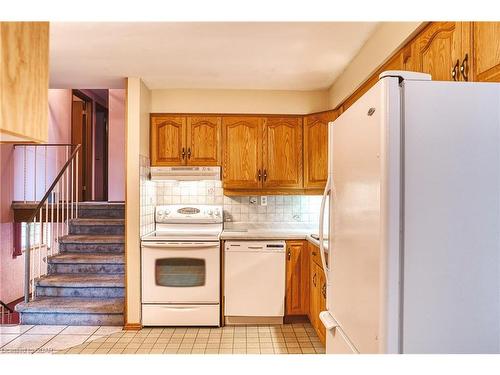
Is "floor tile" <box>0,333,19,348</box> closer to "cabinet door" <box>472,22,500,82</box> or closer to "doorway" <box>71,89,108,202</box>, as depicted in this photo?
"doorway" <box>71,89,108,202</box>

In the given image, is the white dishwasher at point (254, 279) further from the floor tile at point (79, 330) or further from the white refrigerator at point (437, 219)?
the white refrigerator at point (437, 219)

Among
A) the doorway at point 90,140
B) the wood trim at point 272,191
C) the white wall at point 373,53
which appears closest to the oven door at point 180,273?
the wood trim at point 272,191

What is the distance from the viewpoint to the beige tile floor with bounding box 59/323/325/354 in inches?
114

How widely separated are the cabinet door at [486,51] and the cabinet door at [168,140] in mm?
2839

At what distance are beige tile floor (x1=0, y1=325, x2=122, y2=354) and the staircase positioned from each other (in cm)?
9

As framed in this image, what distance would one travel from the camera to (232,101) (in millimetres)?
3771

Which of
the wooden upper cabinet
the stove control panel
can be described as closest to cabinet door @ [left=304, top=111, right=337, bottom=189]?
the stove control panel

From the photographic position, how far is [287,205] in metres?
4.01

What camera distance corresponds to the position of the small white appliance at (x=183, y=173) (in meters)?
3.62

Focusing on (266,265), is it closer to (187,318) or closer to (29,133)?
(187,318)
